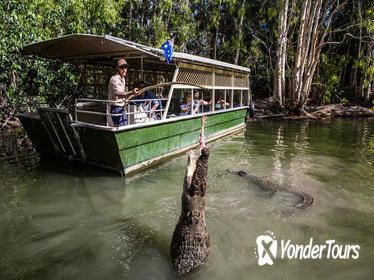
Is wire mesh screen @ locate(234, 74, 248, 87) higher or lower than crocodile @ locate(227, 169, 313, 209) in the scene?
higher

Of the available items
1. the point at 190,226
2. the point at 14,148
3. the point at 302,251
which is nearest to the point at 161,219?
the point at 190,226

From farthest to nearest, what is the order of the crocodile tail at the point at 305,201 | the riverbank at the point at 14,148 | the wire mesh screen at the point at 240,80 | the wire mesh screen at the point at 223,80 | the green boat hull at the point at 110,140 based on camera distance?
the wire mesh screen at the point at 240,80 < the wire mesh screen at the point at 223,80 < the riverbank at the point at 14,148 < the green boat hull at the point at 110,140 < the crocodile tail at the point at 305,201

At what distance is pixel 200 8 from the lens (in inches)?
840

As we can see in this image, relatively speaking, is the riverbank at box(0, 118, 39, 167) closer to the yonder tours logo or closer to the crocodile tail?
the yonder tours logo

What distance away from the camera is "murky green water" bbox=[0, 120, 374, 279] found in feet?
10.1

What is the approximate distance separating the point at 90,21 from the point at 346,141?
1141 cm

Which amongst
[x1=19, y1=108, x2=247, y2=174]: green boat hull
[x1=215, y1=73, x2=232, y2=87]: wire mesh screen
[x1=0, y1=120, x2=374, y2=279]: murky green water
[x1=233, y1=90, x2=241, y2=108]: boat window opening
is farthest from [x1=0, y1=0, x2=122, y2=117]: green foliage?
[x1=233, y1=90, x2=241, y2=108]: boat window opening

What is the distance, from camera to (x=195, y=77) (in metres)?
8.05

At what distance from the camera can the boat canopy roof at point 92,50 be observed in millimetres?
5625

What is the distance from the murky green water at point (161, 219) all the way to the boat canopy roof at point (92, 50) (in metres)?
2.66

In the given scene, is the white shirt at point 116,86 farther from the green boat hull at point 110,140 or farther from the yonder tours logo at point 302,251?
the yonder tours logo at point 302,251

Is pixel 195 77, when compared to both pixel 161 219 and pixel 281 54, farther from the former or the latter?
pixel 281 54

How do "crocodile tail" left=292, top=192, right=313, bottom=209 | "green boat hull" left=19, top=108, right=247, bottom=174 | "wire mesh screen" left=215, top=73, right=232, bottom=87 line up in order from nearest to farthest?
"crocodile tail" left=292, top=192, right=313, bottom=209 < "green boat hull" left=19, top=108, right=247, bottom=174 < "wire mesh screen" left=215, top=73, right=232, bottom=87

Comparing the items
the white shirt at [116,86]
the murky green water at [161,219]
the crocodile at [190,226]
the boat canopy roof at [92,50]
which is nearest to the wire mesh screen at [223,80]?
the boat canopy roof at [92,50]
